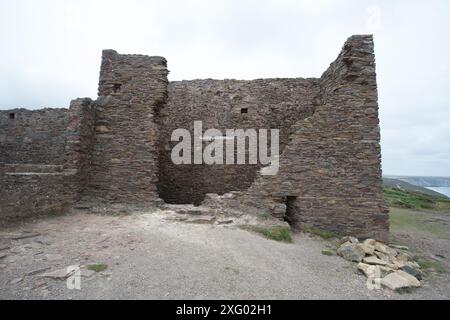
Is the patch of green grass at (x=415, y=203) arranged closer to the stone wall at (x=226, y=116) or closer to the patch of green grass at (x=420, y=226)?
the patch of green grass at (x=420, y=226)

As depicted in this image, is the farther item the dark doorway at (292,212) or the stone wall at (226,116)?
the stone wall at (226,116)

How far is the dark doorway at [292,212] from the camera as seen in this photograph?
8220 mm

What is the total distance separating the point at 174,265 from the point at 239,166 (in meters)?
6.54

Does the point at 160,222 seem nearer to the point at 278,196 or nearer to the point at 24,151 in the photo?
the point at 278,196

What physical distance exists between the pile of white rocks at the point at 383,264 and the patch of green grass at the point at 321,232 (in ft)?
1.23

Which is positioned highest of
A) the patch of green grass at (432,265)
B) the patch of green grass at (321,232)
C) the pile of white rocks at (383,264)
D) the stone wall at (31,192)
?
the stone wall at (31,192)

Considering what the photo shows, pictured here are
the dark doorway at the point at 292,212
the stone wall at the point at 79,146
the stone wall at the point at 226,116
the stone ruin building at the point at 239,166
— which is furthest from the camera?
the stone wall at the point at 226,116

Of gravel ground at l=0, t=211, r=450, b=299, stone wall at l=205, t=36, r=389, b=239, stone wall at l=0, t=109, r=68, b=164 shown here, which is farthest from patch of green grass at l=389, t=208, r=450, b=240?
stone wall at l=0, t=109, r=68, b=164

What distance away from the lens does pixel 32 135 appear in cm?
1279

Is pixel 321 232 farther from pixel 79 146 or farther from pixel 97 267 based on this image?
pixel 79 146

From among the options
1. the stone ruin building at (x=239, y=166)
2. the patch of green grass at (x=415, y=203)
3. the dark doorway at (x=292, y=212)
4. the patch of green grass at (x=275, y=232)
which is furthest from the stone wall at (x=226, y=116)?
the patch of green grass at (x=415, y=203)

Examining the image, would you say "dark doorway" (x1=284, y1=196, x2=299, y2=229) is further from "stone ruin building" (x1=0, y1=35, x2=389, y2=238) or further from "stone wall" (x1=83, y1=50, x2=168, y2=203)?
"stone wall" (x1=83, y1=50, x2=168, y2=203)

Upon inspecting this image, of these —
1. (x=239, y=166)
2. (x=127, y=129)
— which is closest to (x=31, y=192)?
(x=127, y=129)
